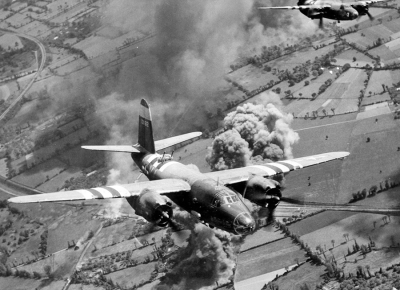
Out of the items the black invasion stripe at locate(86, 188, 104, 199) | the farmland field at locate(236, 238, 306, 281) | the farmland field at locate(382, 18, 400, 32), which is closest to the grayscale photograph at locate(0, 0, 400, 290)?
the black invasion stripe at locate(86, 188, 104, 199)

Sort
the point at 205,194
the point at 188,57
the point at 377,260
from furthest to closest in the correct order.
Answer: the point at 188,57
the point at 377,260
the point at 205,194

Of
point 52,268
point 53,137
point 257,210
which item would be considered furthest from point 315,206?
point 53,137

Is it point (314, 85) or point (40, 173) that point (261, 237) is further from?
point (40, 173)

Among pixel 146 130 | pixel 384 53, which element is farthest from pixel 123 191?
pixel 384 53

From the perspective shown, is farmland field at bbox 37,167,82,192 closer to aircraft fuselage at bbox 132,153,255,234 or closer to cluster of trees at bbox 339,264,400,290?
aircraft fuselage at bbox 132,153,255,234

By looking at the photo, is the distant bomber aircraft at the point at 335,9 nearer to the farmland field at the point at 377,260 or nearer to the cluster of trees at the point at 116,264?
the farmland field at the point at 377,260
